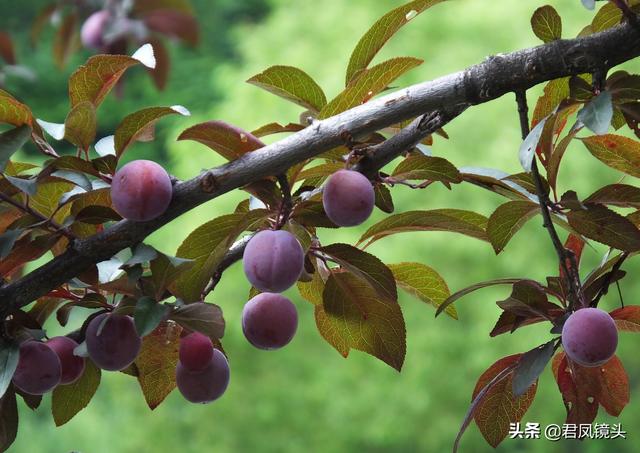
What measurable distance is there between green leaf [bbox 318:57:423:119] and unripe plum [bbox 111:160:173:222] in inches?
3.2

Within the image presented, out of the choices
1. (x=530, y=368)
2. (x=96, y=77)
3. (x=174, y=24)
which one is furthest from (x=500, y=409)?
(x=174, y=24)

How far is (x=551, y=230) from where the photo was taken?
38 centimetres

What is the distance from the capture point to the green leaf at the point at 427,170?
1.29ft

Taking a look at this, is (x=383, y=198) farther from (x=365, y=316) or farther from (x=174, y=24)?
(x=174, y=24)

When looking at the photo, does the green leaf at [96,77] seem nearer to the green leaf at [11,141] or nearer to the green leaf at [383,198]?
the green leaf at [11,141]

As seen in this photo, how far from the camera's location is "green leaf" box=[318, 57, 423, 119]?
0.38 metres

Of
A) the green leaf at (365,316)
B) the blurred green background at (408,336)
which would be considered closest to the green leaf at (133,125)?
the green leaf at (365,316)

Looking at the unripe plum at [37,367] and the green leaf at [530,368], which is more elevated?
the green leaf at [530,368]

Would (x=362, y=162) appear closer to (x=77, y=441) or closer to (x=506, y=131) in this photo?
(x=506, y=131)

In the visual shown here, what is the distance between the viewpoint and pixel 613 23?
406mm

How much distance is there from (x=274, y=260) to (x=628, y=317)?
0.21 m

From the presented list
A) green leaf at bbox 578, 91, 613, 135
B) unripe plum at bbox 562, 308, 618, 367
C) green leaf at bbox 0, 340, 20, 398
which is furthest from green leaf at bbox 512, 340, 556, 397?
green leaf at bbox 0, 340, 20, 398

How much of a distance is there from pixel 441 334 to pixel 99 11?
167cm

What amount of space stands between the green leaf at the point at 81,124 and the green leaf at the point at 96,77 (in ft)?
0.03
